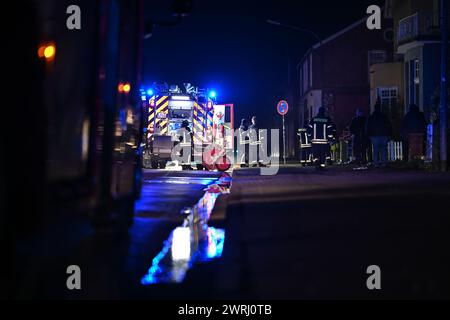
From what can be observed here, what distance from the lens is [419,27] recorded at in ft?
106

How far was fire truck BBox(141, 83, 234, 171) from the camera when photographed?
28.1 meters

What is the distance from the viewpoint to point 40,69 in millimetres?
4629

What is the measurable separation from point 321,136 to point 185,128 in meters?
6.14

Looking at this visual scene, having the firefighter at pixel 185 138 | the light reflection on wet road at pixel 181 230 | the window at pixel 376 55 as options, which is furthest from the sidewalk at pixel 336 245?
the window at pixel 376 55

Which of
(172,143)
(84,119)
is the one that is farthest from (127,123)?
(172,143)

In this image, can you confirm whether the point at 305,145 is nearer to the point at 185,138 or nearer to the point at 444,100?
the point at 185,138

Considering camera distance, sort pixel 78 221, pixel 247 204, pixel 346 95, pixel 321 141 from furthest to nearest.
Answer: pixel 346 95, pixel 321 141, pixel 247 204, pixel 78 221

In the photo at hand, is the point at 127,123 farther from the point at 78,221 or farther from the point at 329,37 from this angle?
the point at 329,37

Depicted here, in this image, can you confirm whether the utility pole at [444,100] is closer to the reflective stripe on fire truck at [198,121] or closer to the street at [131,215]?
the street at [131,215]

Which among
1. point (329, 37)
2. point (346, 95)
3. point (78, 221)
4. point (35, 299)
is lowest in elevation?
point (35, 299)

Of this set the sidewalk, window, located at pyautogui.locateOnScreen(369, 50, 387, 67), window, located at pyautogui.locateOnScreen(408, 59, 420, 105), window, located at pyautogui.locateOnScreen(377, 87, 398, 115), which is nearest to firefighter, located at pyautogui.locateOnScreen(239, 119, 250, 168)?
window, located at pyautogui.locateOnScreen(408, 59, 420, 105)

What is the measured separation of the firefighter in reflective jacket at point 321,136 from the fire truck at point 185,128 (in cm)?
494

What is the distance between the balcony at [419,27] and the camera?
31.2 meters

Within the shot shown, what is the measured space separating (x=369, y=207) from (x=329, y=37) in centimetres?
4061
